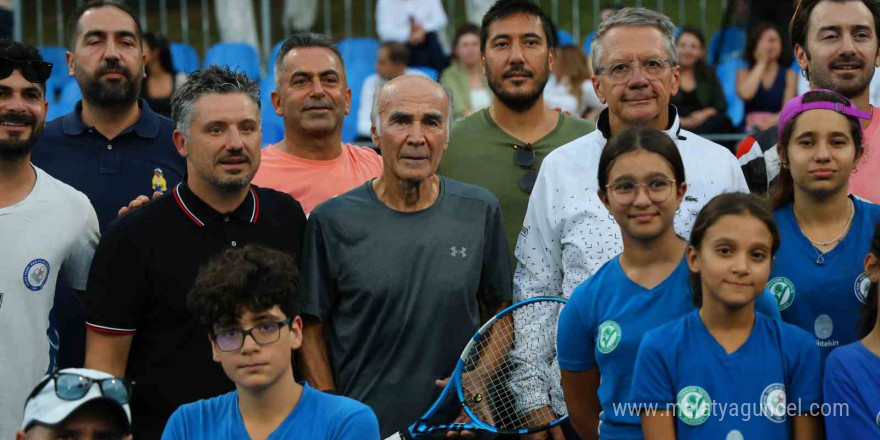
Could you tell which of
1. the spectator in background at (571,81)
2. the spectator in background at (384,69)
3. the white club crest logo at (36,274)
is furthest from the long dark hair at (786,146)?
the spectator in background at (384,69)

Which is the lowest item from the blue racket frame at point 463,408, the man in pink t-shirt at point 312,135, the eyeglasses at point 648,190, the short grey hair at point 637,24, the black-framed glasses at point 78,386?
the blue racket frame at point 463,408

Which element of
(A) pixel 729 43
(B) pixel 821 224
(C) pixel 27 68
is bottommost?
(B) pixel 821 224

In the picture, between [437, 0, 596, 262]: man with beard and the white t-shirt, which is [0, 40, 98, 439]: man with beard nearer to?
the white t-shirt

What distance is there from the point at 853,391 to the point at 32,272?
122 inches

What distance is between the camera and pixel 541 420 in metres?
4.61

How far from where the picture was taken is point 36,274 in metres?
4.59

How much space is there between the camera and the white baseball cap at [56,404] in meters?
3.62

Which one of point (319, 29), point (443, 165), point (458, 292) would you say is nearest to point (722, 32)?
point (319, 29)

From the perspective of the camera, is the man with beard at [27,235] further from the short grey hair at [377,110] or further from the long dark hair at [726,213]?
the long dark hair at [726,213]

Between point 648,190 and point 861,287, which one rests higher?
point 648,190

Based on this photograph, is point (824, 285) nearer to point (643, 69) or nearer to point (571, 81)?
point (643, 69)

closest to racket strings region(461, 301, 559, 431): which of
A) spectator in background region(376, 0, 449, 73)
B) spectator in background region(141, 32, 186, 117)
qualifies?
spectator in background region(141, 32, 186, 117)

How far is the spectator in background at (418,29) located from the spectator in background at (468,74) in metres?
1.08

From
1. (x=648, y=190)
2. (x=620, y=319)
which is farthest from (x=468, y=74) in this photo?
(x=620, y=319)
